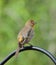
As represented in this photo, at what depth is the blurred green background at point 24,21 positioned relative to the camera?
7.18m

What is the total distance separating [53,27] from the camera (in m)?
7.35

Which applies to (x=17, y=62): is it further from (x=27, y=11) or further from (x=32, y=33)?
(x=32, y=33)

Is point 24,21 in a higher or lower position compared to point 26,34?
lower

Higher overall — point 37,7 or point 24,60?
point 37,7

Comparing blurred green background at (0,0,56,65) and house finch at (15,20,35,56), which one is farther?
blurred green background at (0,0,56,65)

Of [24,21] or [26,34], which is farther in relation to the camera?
[24,21]

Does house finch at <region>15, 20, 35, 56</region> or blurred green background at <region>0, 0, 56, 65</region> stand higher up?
house finch at <region>15, 20, 35, 56</region>

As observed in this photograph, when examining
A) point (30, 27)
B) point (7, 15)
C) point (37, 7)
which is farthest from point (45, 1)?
point (30, 27)

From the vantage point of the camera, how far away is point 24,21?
7.36 metres

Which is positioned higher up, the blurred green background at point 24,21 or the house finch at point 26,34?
→ the house finch at point 26,34

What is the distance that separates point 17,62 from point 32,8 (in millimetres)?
858

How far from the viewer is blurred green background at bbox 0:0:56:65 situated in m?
7.18

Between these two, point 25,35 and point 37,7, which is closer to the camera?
point 25,35

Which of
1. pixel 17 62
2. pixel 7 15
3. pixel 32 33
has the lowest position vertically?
pixel 17 62
